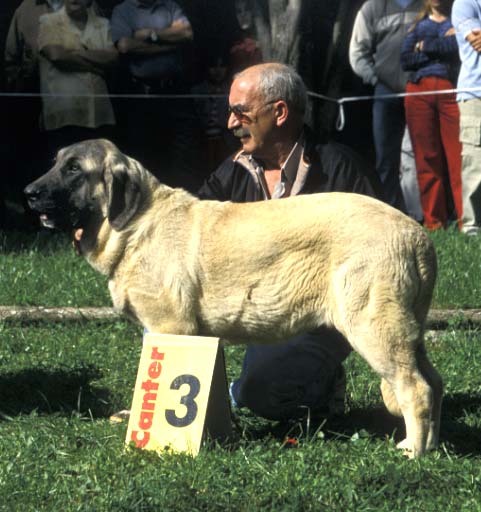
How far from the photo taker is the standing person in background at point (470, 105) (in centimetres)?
1048

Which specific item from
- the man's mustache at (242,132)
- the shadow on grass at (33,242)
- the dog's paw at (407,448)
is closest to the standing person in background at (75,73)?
the shadow on grass at (33,242)

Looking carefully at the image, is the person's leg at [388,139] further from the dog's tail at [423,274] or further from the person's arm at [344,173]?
the dog's tail at [423,274]

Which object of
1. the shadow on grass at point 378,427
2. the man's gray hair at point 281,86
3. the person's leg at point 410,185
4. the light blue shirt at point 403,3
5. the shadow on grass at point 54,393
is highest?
the man's gray hair at point 281,86

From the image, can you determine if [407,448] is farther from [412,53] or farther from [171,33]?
[171,33]

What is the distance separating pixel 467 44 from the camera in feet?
34.6

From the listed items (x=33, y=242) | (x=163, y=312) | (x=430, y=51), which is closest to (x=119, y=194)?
(x=163, y=312)

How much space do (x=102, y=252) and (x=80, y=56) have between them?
576 cm

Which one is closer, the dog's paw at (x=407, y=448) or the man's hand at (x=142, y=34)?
the dog's paw at (x=407, y=448)

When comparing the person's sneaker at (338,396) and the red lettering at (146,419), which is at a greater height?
the red lettering at (146,419)

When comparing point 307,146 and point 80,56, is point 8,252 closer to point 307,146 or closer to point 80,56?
point 80,56

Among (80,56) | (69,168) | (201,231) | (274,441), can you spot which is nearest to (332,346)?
(274,441)

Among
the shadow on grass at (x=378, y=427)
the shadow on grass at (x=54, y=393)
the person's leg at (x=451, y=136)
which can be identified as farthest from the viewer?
the person's leg at (x=451, y=136)

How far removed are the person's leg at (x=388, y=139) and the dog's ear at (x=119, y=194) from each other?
634 cm

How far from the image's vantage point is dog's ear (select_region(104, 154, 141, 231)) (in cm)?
540
